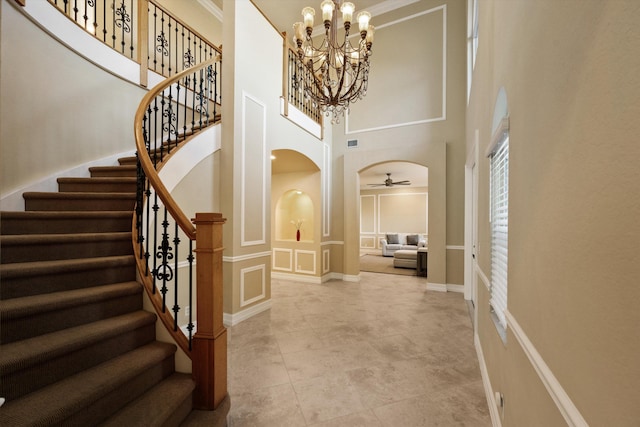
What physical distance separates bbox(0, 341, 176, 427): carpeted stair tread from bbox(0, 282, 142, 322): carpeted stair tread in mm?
Result: 405

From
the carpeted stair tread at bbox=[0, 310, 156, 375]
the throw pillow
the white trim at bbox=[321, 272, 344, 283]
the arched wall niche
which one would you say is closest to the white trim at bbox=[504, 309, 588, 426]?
the carpeted stair tread at bbox=[0, 310, 156, 375]

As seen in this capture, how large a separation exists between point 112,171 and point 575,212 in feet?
13.5

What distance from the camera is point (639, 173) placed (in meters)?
0.56

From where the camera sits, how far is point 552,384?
0.92 metres

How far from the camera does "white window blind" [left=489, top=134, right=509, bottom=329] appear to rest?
186 cm

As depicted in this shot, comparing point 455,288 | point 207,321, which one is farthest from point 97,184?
point 455,288

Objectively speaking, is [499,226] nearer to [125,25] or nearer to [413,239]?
[125,25]

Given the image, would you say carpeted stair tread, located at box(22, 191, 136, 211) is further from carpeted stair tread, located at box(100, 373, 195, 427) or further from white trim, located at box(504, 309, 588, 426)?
white trim, located at box(504, 309, 588, 426)

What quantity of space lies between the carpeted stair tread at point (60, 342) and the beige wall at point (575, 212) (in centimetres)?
216

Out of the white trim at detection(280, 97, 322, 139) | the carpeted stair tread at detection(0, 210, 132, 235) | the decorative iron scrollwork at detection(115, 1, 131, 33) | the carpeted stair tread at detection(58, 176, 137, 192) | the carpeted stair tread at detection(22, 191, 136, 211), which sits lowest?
the carpeted stair tread at detection(0, 210, 132, 235)

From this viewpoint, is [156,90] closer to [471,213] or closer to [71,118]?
[71,118]

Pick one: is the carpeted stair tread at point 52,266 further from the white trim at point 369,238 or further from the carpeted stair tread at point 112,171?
the white trim at point 369,238

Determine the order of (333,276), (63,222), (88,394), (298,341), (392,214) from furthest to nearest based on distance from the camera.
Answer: (392,214)
(333,276)
(298,341)
(63,222)
(88,394)

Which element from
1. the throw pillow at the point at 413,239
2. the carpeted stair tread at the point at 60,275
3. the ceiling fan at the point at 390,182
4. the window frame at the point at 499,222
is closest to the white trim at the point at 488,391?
the window frame at the point at 499,222
